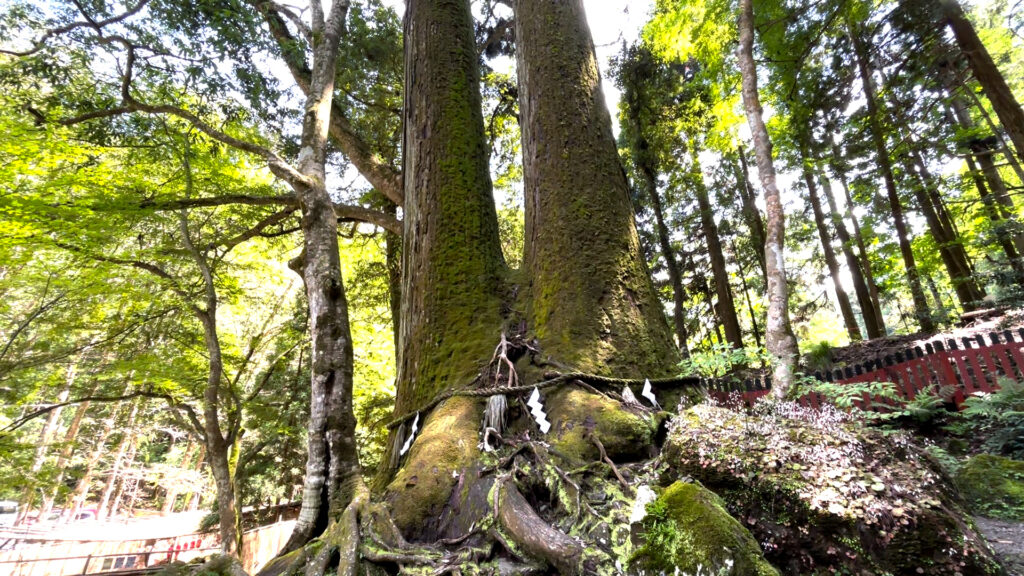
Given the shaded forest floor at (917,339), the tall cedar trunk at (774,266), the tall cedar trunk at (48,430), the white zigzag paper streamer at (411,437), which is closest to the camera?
the white zigzag paper streamer at (411,437)

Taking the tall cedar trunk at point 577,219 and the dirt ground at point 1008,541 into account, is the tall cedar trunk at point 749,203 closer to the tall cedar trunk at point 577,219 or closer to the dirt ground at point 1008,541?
the tall cedar trunk at point 577,219

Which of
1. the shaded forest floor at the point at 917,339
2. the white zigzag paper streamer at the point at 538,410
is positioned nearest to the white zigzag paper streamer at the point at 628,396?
the white zigzag paper streamer at the point at 538,410

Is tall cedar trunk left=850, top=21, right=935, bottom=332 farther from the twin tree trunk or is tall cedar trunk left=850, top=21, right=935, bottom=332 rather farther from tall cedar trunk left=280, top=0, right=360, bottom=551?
tall cedar trunk left=280, top=0, right=360, bottom=551

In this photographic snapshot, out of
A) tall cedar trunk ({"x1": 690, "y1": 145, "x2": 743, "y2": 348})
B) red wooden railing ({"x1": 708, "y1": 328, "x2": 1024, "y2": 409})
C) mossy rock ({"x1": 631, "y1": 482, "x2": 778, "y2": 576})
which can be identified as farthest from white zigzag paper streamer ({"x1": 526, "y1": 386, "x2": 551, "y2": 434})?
tall cedar trunk ({"x1": 690, "y1": 145, "x2": 743, "y2": 348})

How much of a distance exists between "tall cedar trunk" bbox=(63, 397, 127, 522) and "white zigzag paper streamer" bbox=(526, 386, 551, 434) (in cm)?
1590

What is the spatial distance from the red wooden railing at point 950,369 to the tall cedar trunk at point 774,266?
715mm

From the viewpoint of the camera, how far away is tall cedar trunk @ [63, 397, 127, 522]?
1391 cm

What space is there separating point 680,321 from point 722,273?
1.66 m

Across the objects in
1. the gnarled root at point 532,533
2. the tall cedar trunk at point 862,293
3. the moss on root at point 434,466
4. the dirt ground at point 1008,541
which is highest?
the tall cedar trunk at point 862,293

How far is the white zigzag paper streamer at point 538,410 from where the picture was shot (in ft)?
8.38

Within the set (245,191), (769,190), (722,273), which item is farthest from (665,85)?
(245,191)

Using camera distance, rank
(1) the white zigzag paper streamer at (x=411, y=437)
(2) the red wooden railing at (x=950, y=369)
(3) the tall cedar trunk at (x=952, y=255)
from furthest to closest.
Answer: (3) the tall cedar trunk at (x=952, y=255), (2) the red wooden railing at (x=950, y=369), (1) the white zigzag paper streamer at (x=411, y=437)

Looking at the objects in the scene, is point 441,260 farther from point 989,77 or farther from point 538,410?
point 989,77

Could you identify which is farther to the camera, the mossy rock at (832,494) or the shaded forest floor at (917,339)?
the shaded forest floor at (917,339)
